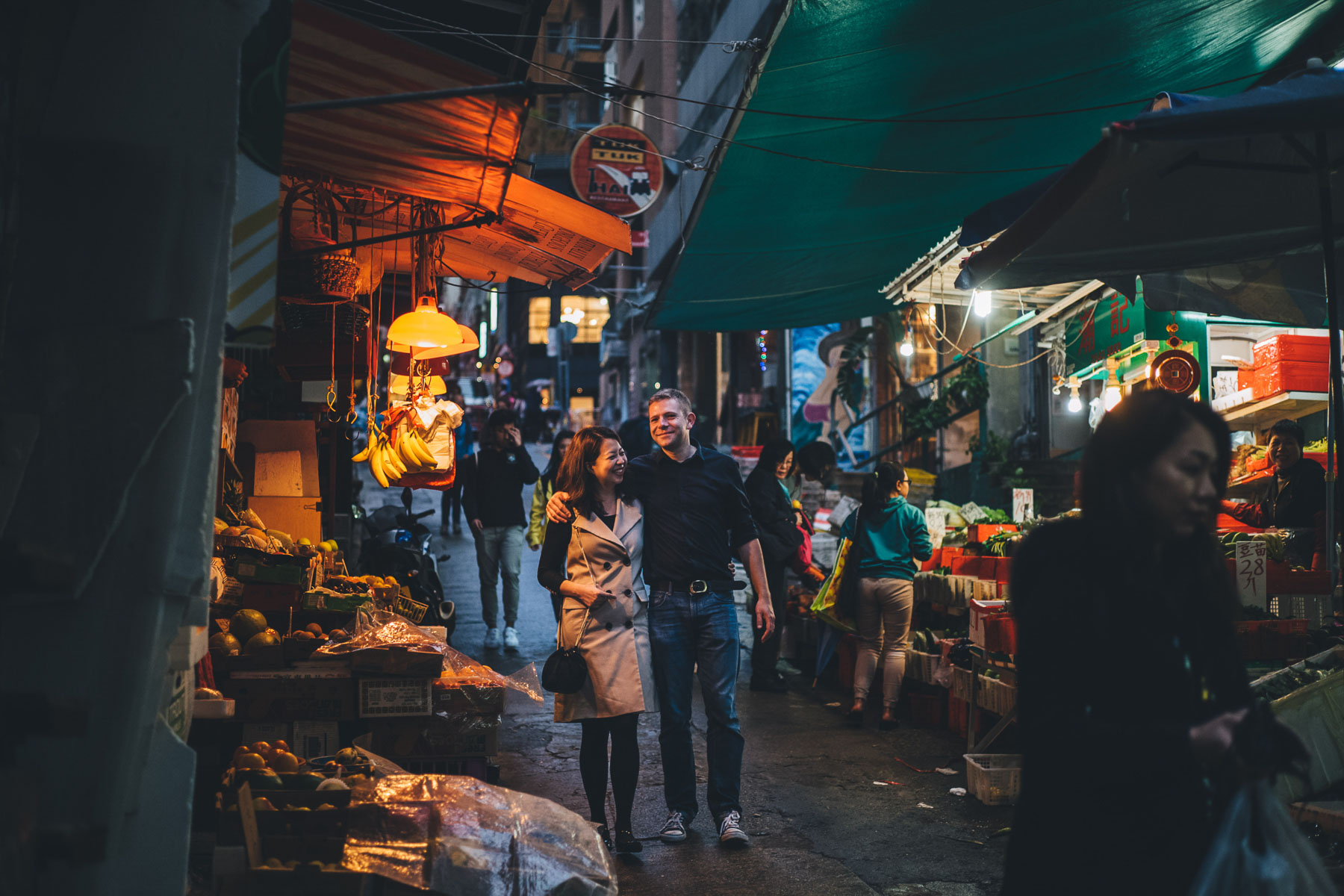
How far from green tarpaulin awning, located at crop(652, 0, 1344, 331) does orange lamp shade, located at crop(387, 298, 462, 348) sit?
94.2 inches

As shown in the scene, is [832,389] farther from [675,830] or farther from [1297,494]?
[675,830]

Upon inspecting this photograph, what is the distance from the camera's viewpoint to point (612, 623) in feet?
17.5

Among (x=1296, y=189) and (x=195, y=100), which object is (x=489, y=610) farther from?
(x=195, y=100)

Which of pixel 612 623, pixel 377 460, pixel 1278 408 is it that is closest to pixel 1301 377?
pixel 1278 408

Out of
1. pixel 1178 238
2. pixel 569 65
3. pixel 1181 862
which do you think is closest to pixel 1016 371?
pixel 1178 238

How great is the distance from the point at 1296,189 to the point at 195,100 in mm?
5112

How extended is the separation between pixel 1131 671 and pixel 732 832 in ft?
11.2

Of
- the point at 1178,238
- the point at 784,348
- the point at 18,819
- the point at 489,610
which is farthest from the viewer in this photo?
the point at 784,348

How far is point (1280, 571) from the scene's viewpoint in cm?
660

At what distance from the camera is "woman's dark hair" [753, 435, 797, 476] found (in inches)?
359

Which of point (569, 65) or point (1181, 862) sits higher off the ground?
point (569, 65)

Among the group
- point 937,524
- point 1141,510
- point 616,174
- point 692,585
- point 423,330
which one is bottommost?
point 692,585

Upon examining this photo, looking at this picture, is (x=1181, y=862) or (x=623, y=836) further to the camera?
(x=623, y=836)

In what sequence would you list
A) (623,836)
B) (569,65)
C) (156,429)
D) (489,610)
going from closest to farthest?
(156,429)
(623,836)
(489,610)
(569,65)
